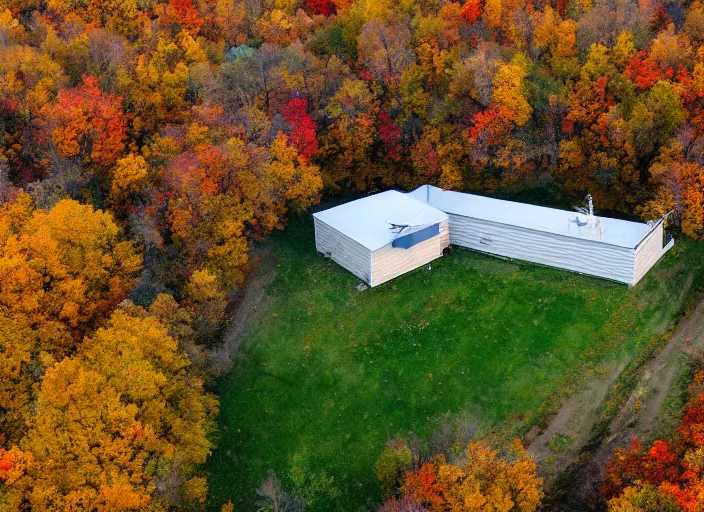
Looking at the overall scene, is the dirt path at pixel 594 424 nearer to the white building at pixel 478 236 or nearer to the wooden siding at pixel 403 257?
the white building at pixel 478 236

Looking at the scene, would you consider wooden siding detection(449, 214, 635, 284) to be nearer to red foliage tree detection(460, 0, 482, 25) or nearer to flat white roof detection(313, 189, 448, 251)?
flat white roof detection(313, 189, 448, 251)

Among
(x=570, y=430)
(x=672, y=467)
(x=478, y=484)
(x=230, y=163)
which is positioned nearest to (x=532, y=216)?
(x=570, y=430)

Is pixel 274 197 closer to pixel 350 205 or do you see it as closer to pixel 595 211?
pixel 350 205

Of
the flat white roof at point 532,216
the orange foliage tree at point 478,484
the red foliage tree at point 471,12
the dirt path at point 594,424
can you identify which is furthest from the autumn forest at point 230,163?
the flat white roof at point 532,216

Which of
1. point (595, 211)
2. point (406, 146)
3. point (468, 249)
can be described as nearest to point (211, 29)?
point (406, 146)

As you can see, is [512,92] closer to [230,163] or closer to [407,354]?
[230,163]

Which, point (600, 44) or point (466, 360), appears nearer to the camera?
point (466, 360)
